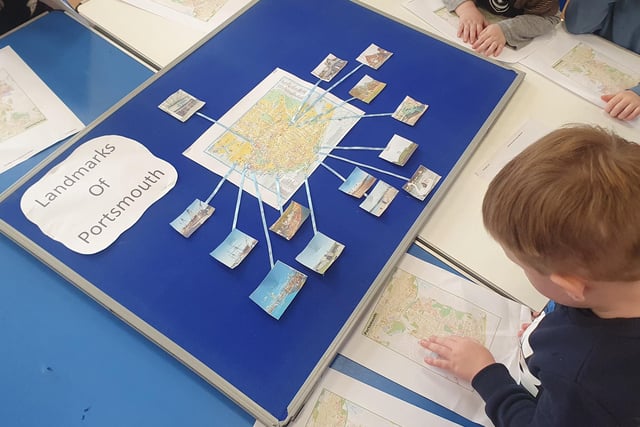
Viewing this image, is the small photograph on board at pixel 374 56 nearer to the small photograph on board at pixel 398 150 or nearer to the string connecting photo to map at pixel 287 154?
the string connecting photo to map at pixel 287 154

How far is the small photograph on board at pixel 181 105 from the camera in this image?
1.12 meters

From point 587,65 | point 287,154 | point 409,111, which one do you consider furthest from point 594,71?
point 287,154

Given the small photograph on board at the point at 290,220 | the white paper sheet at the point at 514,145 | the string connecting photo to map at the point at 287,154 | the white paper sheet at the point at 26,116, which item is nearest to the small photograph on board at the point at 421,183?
the string connecting photo to map at the point at 287,154

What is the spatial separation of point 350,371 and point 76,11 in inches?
45.3

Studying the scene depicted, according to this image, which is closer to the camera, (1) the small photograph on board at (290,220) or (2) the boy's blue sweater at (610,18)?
(1) the small photograph on board at (290,220)

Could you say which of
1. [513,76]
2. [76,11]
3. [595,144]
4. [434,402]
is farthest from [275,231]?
[76,11]

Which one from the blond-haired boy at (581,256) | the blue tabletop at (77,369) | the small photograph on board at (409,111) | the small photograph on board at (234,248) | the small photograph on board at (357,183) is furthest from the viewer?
the small photograph on board at (409,111)

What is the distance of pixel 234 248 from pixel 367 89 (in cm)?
51

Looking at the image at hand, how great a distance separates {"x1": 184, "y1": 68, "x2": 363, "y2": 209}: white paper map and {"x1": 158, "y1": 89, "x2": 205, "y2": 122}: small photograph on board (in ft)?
0.21

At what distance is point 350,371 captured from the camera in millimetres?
844

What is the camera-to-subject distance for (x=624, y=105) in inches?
47.1

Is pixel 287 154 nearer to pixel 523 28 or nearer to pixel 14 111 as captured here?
pixel 14 111

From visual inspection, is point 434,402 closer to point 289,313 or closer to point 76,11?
point 289,313

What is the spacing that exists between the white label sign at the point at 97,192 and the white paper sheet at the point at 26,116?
3.5 inches
